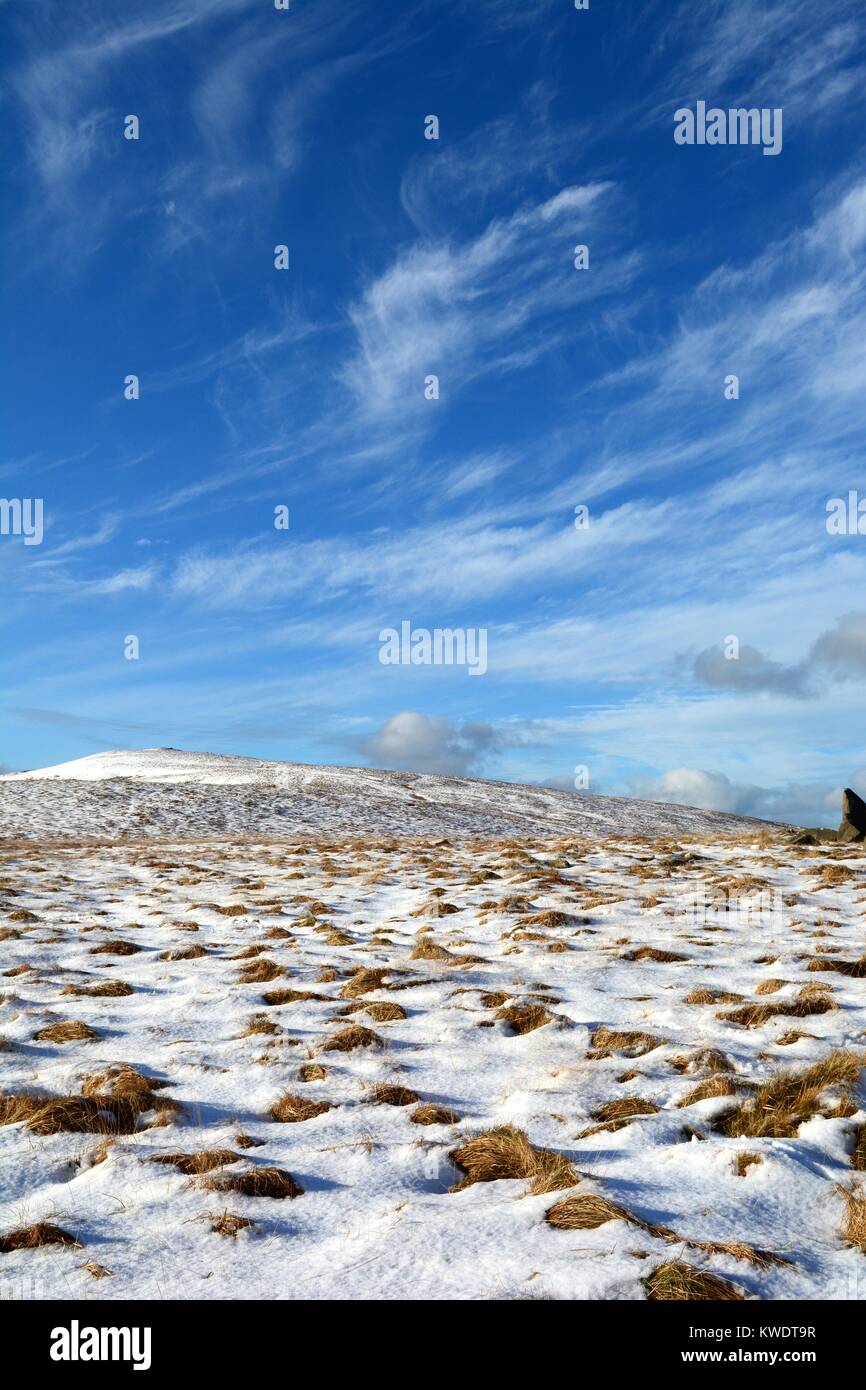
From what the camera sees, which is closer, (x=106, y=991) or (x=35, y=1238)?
(x=35, y=1238)

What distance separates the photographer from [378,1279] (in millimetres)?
4082

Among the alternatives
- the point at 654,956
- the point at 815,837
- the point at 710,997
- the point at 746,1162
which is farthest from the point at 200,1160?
the point at 815,837

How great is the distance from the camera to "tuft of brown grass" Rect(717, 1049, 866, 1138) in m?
5.77

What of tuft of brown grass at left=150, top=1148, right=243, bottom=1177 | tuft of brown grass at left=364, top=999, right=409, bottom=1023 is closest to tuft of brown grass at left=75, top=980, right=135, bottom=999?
tuft of brown grass at left=364, top=999, right=409, bottom=1023

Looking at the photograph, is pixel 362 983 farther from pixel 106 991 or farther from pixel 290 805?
pixel 290 805

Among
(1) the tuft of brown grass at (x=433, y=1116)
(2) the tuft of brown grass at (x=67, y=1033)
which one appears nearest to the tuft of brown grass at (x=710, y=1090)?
(1) the tuft of brown grass at (x=433, y=1116)

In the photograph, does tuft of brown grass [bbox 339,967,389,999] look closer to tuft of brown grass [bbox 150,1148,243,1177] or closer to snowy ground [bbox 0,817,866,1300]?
snowy ground [bbox 0,817,866,1300]

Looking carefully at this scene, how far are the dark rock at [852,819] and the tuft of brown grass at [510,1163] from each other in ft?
66.1

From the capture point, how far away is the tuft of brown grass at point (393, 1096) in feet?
20.9

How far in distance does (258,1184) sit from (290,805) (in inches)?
1520

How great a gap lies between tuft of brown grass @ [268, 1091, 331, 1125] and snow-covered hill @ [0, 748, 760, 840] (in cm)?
2813

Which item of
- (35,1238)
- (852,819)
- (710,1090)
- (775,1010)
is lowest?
(35,1238)

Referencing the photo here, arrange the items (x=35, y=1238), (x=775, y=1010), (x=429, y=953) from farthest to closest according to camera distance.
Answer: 1. (x=429, y=953)
2. (x=775, y=1010)
3. (x=35, y=1238)

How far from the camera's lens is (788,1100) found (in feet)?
20.3
